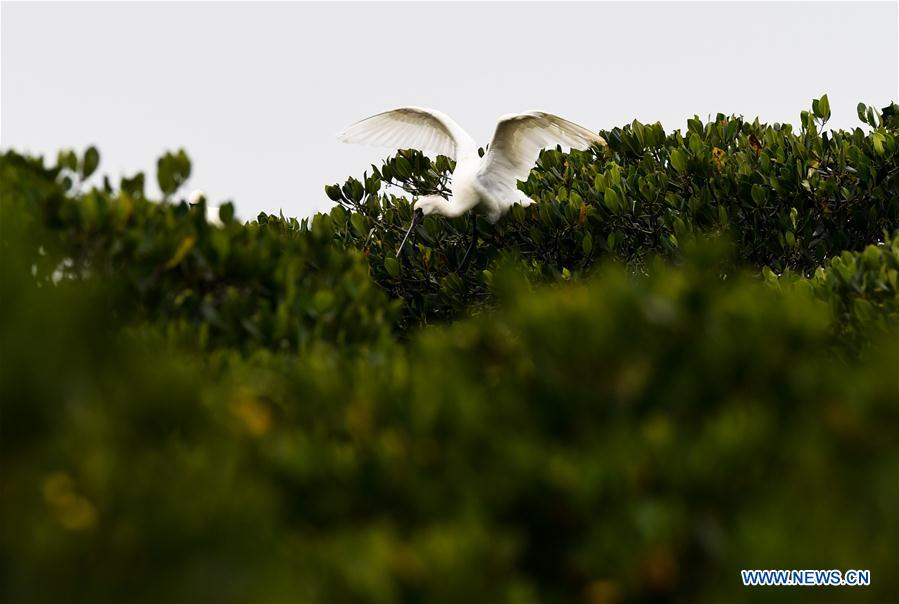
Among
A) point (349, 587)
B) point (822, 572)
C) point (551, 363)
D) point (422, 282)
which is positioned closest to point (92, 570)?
point (349, 587)

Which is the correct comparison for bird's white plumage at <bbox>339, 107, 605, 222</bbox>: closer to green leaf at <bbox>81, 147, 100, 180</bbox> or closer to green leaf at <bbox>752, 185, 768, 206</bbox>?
green leaf at <bbox>752, 185, 768, 206</bbox>

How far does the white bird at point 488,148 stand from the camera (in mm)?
10297

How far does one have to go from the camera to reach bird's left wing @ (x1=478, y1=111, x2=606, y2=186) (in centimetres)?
1016

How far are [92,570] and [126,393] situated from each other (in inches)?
28.5

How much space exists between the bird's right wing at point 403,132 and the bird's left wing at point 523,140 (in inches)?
28.9

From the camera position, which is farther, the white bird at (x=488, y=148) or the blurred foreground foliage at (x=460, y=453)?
the white bird at (x=488, y=148)

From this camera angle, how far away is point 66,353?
8.58 ft

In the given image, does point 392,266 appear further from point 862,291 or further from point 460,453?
point 460,453

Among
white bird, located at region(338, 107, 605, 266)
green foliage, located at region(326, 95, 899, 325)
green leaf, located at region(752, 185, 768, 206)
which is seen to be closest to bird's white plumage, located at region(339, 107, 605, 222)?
white bird, located at region(338, 107, 605, 266)

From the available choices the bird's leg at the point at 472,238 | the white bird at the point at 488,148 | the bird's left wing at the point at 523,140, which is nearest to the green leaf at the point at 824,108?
the white bird at the point at 488,148

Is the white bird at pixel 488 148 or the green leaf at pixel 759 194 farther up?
the white bird at pixel 488 148

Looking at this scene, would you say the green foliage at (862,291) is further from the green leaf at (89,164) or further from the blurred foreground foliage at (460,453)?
the green leaf at (89,164)

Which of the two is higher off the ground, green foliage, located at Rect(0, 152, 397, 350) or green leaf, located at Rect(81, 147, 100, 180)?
green leaf, located at Rect(81, 147, 100, 180)

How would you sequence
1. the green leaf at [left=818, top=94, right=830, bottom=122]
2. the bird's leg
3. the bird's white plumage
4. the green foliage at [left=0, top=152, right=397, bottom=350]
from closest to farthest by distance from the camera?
the green foliage at [left=0, top=152, right=397, bottom=350] → the bird's white plumage → the bird's leg → the green leaf at [left=818, top=94, right=830, bottom=122]
